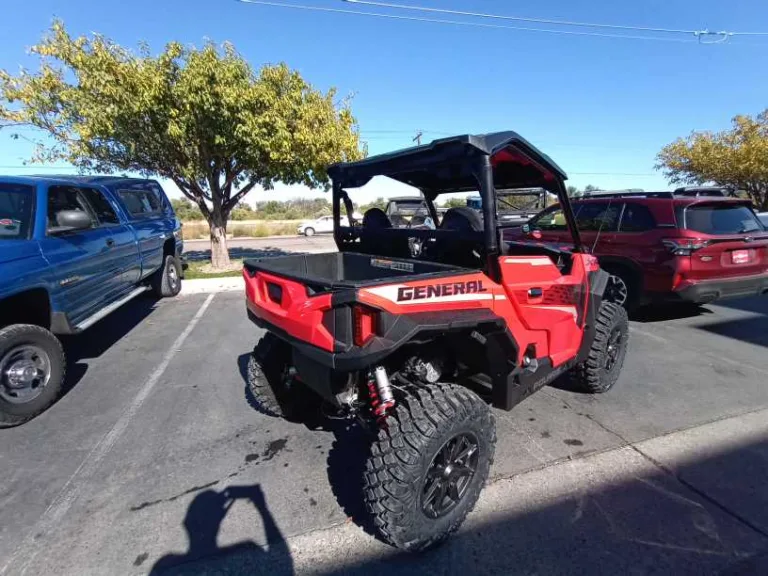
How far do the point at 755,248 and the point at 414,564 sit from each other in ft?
19.7

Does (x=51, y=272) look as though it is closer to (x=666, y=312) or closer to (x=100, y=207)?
(x=100, y=207)

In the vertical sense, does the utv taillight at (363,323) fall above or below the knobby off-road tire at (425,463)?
above

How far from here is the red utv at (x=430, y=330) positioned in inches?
73.4

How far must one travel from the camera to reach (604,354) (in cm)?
338

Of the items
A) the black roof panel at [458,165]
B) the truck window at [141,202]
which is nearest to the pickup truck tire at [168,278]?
the truck window at [141,202]

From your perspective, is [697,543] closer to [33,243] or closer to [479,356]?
[479,356]

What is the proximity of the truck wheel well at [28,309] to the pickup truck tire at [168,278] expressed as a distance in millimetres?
3727

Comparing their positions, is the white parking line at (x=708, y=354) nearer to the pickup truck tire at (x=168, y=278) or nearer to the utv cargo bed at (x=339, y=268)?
the utv cargo bed at (x=339, y=268)

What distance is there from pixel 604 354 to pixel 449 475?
2.07m

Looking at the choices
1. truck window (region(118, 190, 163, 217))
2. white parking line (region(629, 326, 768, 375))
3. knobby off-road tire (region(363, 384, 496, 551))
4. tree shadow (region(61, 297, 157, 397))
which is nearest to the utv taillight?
knobby off-road tire (region(363, 384, 496, 551))

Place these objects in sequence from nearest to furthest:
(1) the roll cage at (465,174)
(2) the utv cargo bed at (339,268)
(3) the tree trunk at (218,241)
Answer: (1) the roll cage at (465,174), (2) the utv cargo bed at (339,268), (3) the tree trunk at (218,241)

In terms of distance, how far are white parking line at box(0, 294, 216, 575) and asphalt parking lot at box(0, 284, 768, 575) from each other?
10 mm

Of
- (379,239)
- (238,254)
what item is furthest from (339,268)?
(238,254)

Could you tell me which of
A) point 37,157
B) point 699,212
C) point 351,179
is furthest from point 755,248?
point 37,157
